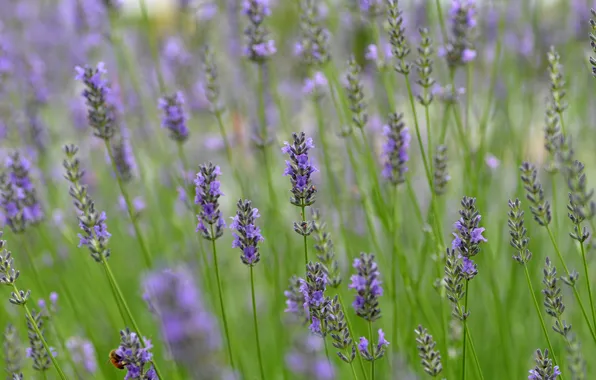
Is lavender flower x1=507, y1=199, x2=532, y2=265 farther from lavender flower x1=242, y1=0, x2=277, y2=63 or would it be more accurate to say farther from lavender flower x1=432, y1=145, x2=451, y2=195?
lavender flower x1=242, y1=0, x2=277, y2=63

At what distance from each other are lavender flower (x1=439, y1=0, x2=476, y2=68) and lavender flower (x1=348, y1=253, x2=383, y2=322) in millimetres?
1164

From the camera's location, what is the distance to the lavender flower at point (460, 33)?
7.93ft

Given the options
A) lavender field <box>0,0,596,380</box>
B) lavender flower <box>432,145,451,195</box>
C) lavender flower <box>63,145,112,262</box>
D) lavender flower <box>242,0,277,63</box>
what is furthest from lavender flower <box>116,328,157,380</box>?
lavender flower <box>242,0,277,63</box>

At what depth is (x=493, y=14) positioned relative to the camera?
4.22 metres

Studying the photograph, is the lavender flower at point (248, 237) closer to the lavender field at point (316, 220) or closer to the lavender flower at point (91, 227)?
the lavender field at point (316, 220)

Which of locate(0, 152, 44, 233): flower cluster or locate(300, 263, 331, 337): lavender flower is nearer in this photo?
locate(300, 263, 331, 337): lavender flower

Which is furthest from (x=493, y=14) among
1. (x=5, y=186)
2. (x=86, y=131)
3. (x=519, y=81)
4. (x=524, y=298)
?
(x=5, y=186)

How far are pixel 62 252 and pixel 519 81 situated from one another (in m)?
2.66

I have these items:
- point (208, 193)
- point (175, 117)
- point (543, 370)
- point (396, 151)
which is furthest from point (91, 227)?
point (543, 370)

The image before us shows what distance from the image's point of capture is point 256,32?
2520mm

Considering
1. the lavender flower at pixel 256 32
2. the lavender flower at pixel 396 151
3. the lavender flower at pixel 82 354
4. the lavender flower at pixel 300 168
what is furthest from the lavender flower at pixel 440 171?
the lavender flower at pixel 82 354

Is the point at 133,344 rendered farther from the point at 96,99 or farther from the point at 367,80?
the point at 367,80

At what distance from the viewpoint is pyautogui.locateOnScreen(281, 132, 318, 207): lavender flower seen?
154cm

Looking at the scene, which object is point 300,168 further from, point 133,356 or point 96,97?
point 96,97
